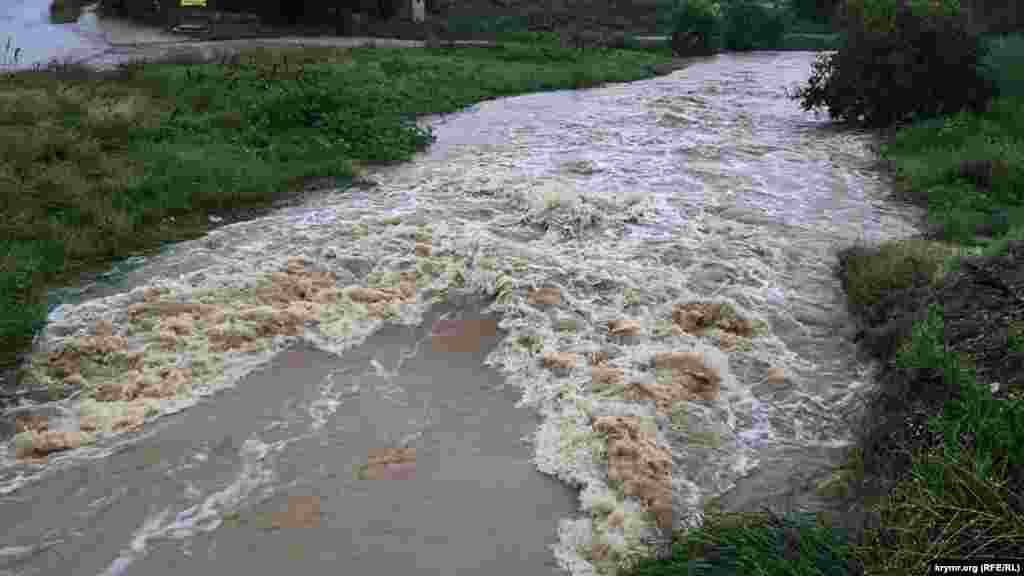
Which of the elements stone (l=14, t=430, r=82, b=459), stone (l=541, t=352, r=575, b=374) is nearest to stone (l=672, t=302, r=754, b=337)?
stone (l=541, t=352, r=575, b=374)

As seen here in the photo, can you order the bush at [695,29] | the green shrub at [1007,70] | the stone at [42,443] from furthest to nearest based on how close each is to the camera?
1. the bush at [695,29]
2. the green shrub at [1007,70]
3. the stone at [42,443]

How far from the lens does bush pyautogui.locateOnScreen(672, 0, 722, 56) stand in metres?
33.2

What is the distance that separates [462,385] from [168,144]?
24.8 feet

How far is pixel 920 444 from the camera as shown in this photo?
4645 mm

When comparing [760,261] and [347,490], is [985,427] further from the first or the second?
[760,261]

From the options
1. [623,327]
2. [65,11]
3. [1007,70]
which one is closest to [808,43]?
[1007,70]

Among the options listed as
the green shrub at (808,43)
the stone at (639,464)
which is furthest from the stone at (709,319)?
the green shrub at (808,43)

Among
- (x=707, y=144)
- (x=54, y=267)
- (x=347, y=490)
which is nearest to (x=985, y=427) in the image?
(x=347, y=490)

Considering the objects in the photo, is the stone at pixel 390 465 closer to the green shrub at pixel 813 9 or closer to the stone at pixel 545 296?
the stone at pixel 545 296

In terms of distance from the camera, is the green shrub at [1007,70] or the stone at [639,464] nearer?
the stone at [639,464]

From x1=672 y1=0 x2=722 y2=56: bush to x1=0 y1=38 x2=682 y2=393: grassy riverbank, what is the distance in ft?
50.9

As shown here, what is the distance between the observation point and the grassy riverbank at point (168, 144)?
8.75 metres

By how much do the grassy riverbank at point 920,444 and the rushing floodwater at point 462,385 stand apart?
41 cm

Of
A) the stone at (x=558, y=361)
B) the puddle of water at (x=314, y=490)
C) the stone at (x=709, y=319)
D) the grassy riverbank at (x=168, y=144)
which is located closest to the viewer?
the puddle of water at (x=314, y=490)
